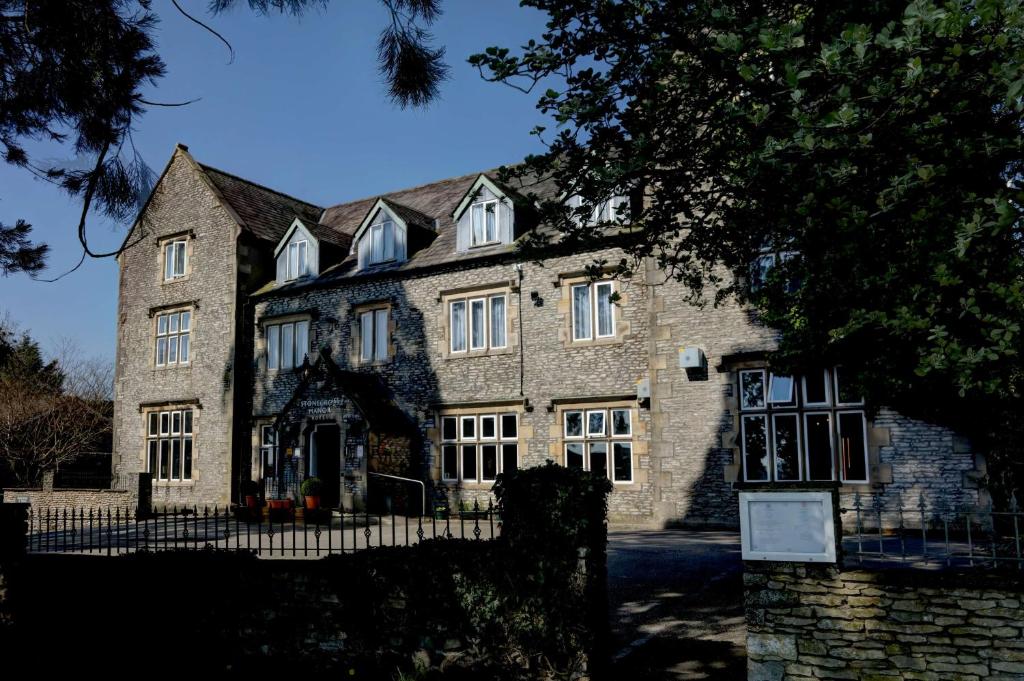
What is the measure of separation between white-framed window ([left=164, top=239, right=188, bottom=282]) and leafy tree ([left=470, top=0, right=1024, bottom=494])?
753 inches

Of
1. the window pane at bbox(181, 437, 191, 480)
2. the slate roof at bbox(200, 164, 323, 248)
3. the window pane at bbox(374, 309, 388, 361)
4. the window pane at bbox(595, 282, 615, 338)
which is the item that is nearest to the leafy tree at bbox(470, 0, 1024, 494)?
the window pane at bbox(595, 282, 615, 338)

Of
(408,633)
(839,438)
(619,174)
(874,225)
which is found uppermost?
(619,174)

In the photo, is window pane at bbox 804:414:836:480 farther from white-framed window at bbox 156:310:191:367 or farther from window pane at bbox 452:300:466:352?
white-framed window at bbox 156:310:191:367

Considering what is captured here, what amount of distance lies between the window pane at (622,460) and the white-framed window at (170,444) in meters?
13.4

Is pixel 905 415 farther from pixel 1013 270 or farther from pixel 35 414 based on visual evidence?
pixel 35 414

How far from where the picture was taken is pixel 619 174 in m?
7.68

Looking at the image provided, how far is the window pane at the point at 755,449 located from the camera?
49.5 feet

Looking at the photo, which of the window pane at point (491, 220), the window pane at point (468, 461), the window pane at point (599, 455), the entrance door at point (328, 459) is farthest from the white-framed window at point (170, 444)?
the window pane at point (599, 455)

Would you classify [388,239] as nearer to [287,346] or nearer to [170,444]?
[287,346]

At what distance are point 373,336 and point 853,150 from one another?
16.3 m

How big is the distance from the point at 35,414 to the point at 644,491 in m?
23.3

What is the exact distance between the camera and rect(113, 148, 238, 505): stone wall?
76.0 ft

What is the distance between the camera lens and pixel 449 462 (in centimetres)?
1956

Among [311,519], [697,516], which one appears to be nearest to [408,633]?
[697,516]
